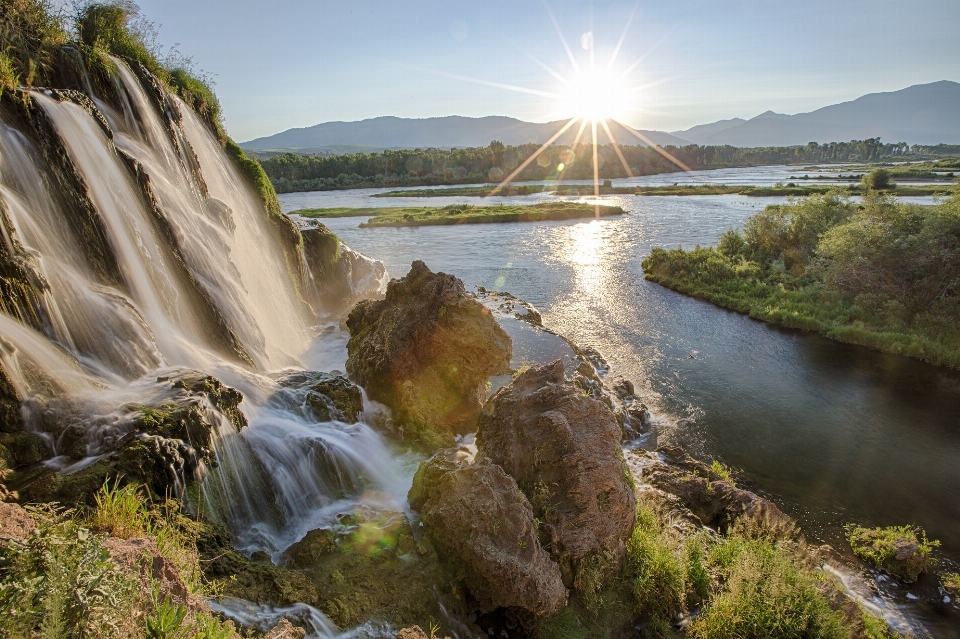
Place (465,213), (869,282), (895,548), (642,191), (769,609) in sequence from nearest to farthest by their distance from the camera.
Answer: (769,609) < (895,548) < (869,282) < (465,213) < (642,191)

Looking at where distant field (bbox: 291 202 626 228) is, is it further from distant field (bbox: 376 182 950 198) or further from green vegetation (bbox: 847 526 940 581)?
green vegetation (bbox: 847 526 940 581)

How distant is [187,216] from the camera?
14633 millimetres

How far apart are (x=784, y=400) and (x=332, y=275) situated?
67.5 feet

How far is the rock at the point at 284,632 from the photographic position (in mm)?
5477

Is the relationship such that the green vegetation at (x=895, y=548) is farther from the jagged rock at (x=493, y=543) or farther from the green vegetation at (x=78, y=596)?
the green vegetation at (x=78, y=596)

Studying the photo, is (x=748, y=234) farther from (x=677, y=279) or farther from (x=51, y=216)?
(x=51, y=216)

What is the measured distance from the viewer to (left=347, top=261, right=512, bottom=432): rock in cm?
1457

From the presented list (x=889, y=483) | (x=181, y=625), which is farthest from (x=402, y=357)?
(x=889, y=483)

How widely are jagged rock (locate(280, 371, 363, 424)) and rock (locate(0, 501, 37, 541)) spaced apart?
697 cm

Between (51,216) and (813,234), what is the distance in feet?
136

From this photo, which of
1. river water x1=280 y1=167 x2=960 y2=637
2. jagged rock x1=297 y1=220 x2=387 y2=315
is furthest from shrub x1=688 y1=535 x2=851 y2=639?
jagged rock x1=297 y1=220 x2=387 y2=315

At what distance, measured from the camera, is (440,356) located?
15023 mm

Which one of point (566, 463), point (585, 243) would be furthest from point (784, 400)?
point (585, 243)

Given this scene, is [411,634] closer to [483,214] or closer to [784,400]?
[784,400]
